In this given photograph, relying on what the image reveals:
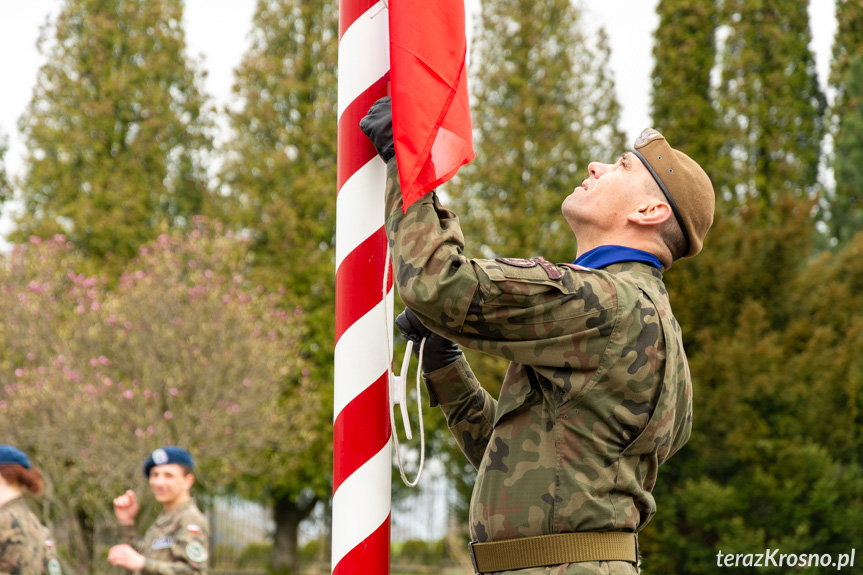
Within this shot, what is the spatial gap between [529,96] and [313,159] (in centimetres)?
525

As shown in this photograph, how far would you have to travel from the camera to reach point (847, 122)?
23.2 meters

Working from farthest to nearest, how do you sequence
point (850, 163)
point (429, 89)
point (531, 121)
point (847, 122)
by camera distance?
1. point (850, 163)
2. point (847, 122)
3. point (531, 121)
4. point (429, 89)

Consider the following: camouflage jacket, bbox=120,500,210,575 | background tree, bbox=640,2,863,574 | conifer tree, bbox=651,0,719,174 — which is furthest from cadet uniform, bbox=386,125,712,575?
conifer tree, bbox=651,0,719,174

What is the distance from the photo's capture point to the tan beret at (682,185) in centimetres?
230

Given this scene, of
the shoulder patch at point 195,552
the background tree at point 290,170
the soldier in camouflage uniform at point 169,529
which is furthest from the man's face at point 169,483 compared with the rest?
the background tree at point 290,170

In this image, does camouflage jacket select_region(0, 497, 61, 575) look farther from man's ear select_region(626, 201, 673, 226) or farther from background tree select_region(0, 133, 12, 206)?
background tree select_region(0, 133, 12, 206)

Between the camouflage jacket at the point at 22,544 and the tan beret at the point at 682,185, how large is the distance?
4.49 meters

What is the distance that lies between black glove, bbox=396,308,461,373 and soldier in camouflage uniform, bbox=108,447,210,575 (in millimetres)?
2955

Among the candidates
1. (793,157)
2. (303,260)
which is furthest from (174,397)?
(793,157)

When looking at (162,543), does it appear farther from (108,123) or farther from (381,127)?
(108,123)

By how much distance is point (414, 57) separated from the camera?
2223 mm

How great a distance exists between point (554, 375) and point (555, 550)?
0.38 meters

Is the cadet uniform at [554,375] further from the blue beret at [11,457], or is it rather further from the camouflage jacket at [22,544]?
the blue beret at [11,457]

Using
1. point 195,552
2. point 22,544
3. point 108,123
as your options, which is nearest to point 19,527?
point 22,544
